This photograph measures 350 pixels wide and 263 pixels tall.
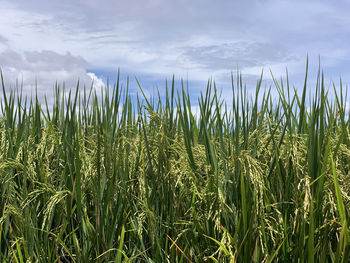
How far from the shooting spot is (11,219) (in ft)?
9.95

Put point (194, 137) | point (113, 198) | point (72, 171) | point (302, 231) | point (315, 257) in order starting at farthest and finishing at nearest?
1. point (194, 137)
2. point (72, 171)
3. point (113, 198)
4. point (315, 257)
5. point (302, 231)

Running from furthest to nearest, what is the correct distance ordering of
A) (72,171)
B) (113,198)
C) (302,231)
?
(72,171), (113,198), (302,231)

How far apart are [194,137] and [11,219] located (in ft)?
5.19

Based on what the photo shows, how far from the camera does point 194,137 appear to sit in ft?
9.38

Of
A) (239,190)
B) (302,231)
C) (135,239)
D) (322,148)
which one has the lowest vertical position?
(135,239)

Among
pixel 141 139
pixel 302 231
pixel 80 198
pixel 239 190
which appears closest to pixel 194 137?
pixel 141 139

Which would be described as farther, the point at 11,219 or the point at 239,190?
the point at 11,219

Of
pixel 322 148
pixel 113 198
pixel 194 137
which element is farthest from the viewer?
pixel 194 137

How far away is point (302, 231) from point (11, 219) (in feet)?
7.28

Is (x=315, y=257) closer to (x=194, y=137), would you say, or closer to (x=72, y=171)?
(x=194, y=137)

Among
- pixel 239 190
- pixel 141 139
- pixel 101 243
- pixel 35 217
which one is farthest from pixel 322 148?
pixel 35 217

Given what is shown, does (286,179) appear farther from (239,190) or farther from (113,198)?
(113,198)

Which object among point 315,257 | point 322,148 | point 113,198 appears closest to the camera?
point 315,257

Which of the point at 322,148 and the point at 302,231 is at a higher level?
the point at 322,148
